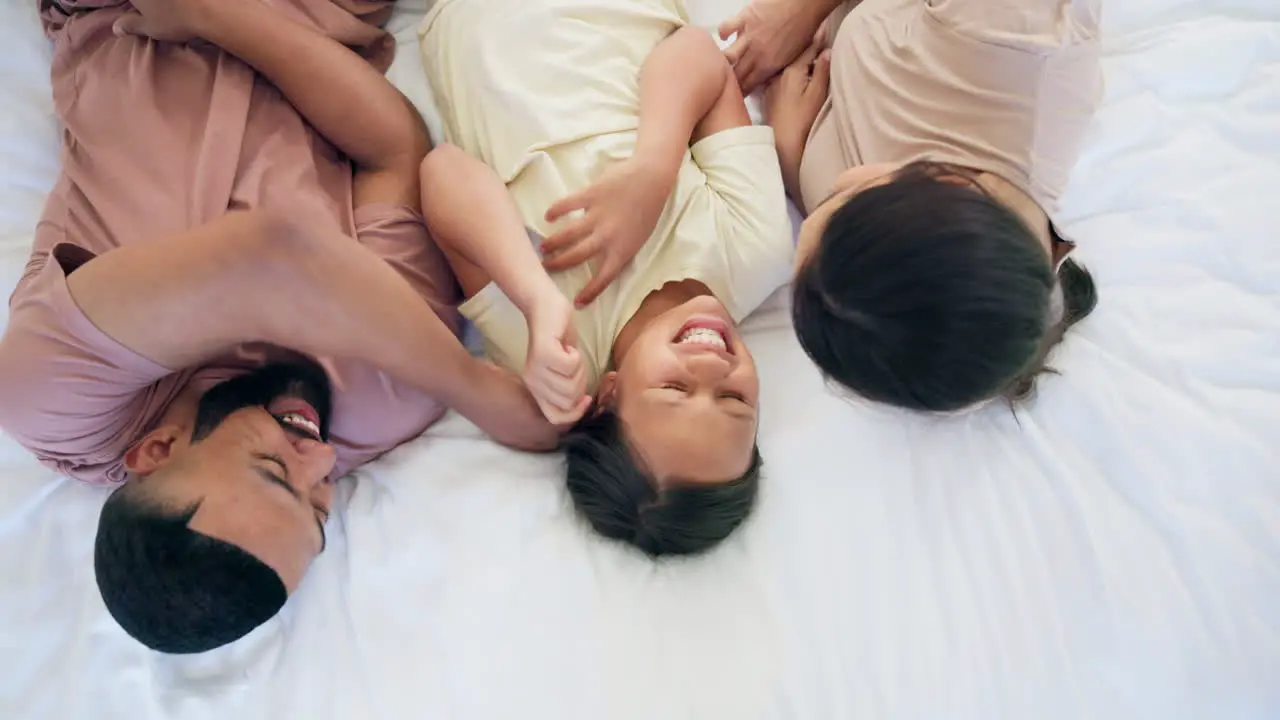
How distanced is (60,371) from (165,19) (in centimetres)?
39

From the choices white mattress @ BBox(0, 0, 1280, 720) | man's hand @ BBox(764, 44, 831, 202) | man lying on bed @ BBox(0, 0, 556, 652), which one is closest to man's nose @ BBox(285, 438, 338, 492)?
man lying on bed @ BBox(0, 0, 556, 652)

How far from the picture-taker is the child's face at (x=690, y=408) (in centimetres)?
81

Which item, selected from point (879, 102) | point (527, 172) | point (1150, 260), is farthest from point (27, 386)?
point (1150, 260)

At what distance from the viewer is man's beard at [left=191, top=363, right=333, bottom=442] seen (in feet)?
2.48

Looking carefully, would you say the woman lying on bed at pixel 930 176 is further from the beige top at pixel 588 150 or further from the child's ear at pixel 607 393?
the child's ear at pixel 607 393

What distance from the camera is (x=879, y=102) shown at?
0.91m

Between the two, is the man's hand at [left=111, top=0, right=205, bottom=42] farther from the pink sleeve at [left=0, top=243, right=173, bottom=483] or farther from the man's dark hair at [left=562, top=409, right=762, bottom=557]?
the man's dark hair at [left=562, top=409, right=762, bottom=557]

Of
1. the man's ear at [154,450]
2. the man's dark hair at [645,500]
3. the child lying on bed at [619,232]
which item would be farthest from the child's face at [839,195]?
the man's ear at [154,450]

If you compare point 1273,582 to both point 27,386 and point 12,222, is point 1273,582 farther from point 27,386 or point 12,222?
point 12,222

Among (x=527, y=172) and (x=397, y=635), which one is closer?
(x=397, y=635)

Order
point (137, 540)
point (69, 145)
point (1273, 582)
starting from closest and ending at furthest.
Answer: point (137, 540) < point (1273, 582) < point (69, 145)

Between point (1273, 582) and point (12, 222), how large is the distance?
53.1 inches

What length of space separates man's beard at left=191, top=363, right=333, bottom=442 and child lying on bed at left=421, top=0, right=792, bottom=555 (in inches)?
7.3

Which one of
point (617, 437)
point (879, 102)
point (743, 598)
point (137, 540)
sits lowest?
point (743, 598)
